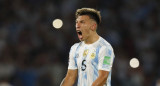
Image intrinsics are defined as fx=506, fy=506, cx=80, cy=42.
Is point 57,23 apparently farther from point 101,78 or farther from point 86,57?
point 101,78

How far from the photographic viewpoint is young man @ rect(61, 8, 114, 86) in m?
6.61

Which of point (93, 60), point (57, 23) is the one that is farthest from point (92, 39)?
point (57, 23)

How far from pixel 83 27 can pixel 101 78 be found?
77 cm

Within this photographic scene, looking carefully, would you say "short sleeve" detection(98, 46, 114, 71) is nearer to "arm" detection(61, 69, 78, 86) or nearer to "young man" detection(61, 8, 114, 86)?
"young man" detection(61, 8, 114, 86)

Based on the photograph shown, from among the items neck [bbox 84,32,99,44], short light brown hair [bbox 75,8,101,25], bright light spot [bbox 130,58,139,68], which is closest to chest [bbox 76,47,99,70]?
neck [bbox 84,32,99,44]

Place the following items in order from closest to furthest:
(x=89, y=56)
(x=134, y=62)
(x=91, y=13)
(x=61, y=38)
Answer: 1. (x=89, y=56)
2. (x=91, y=13)
3. (x=134, y=62)
4. (x=61, y=38)

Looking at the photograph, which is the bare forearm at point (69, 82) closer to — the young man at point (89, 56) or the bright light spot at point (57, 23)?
the young man at point (89, 56)

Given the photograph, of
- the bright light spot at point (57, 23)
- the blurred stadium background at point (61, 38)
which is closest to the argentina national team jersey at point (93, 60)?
the blurred stadium background at point (61, 38)

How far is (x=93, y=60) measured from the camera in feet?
21.9

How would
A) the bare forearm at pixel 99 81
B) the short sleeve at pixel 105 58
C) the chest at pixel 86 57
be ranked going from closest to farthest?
the bare forearm at pixel 99 81, the short sleeve at pixel 105 58, the chest at pixel 86 57

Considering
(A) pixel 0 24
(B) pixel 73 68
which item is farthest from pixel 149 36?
→ (B) pixel 73 68

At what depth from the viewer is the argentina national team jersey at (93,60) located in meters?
6.61

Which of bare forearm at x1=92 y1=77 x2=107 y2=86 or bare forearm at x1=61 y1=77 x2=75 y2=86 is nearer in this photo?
bare forearm at x1=92 y1=77 x2=107 y2=86

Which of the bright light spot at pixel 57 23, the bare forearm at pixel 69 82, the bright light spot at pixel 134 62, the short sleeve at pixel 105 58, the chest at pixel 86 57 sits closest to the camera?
the short sleeve at pixel 105 58
